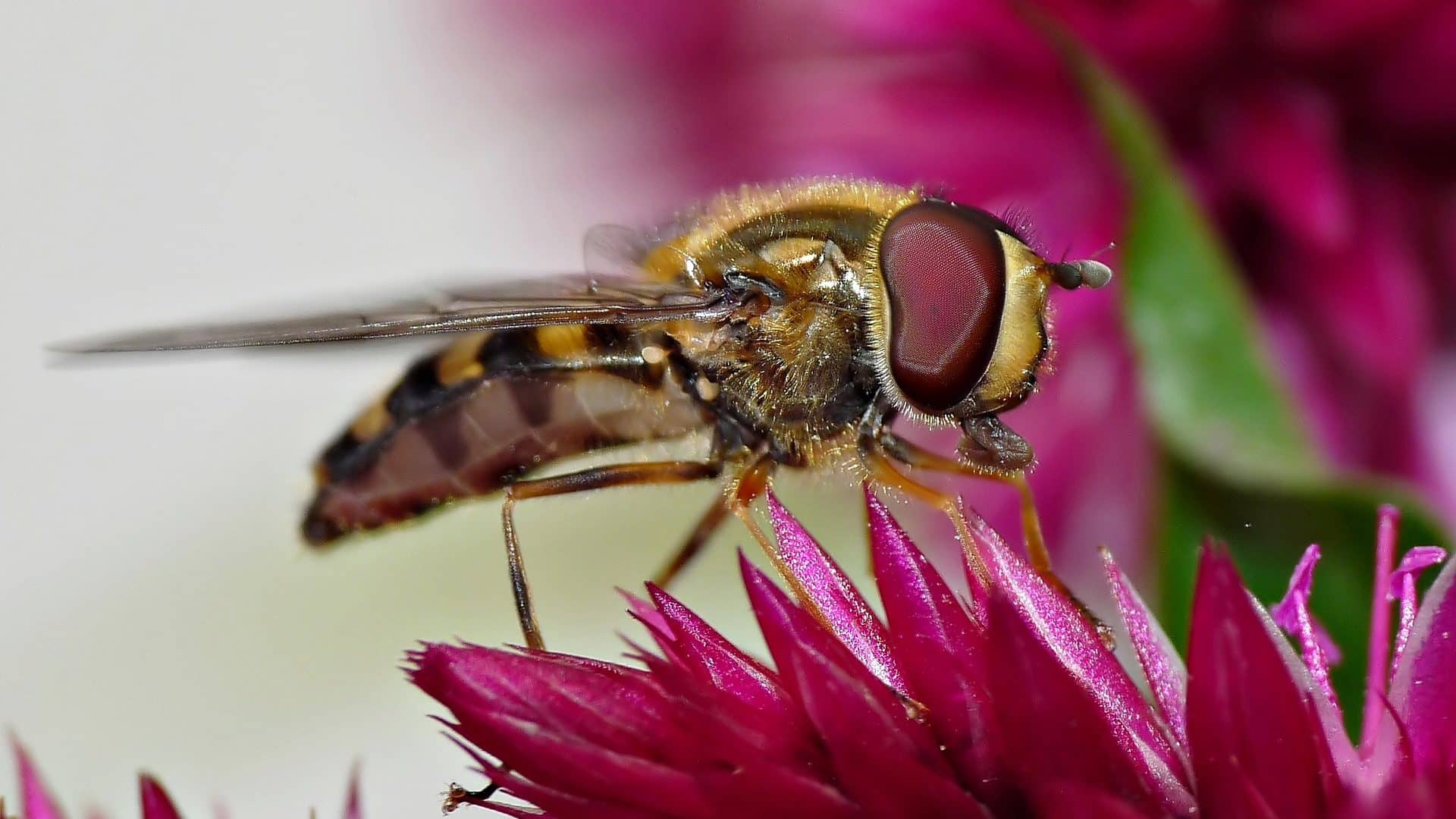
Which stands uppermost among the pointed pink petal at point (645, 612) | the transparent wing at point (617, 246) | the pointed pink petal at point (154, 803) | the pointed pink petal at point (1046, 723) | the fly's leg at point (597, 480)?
the transparent wing at point (617, 246)

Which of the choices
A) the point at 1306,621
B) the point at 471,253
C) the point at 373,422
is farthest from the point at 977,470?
the point at 471,253

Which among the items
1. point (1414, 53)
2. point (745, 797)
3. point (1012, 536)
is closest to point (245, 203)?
point (1012, 536)

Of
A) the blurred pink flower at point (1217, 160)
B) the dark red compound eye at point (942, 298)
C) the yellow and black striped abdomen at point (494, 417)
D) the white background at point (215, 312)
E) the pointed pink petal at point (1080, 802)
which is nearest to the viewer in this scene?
the pointed pink petal at point (1080, 802)

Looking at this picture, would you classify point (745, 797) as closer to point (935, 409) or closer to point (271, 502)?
point (935, 409)

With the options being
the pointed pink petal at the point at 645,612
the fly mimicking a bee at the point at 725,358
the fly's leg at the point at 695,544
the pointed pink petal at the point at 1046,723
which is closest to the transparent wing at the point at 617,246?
the fly mimicking a bee at the point at 725,358

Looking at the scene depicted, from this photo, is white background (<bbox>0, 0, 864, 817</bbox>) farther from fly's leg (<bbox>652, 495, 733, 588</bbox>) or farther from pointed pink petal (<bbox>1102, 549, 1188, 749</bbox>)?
pointed pink petal (<bbox>1102, 549, 1188, 749</bbox>)

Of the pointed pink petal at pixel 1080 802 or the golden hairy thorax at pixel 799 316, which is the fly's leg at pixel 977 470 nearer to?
the golden hairy thorax at pixel 799 316

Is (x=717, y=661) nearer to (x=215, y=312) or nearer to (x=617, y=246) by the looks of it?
(x=617, y=246)

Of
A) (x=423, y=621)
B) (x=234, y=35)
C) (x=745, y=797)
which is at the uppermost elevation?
(x=234, y=35)
